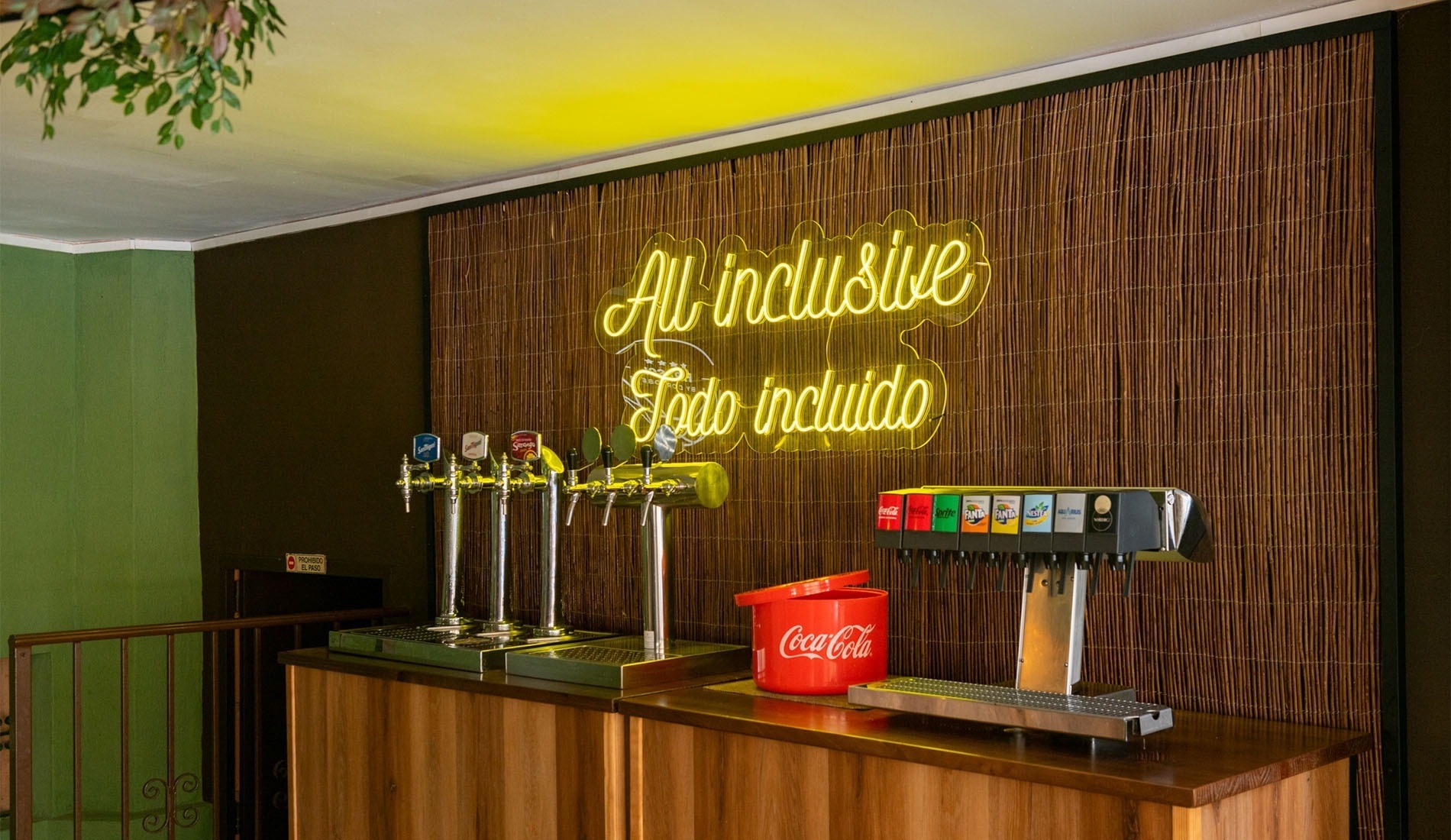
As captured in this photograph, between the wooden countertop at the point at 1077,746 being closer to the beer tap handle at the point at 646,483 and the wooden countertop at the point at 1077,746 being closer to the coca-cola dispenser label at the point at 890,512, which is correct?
the coca-cola dispenser label at the point at 890,512

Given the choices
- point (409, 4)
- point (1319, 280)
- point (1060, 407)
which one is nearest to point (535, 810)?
point (1060, 407)

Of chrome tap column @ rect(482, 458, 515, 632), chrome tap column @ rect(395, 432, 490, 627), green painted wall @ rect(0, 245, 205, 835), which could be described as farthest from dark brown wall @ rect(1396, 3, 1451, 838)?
green painted wall @ rect(0, 245, 205, 835)

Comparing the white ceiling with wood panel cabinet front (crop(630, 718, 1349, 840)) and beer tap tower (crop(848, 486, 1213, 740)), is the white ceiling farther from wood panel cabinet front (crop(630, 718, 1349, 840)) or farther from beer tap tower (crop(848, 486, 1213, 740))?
wood panel cabinet front (crop(630, 718, 1349, 840))

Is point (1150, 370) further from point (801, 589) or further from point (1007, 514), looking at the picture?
point (801, 589)

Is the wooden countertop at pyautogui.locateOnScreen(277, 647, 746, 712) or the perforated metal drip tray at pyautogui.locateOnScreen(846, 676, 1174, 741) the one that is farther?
the wooden countertop at pyautogui.locateOnScreen(277, 647, 746, 712)

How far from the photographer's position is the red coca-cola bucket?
332 centimetres

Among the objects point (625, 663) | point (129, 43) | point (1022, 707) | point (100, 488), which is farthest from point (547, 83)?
point (100, 488)

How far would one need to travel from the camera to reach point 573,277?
4.53 meters

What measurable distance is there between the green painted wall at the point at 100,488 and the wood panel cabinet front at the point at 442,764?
6.02 ft

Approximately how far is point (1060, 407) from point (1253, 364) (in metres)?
0.49

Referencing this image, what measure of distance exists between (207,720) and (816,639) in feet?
11.7

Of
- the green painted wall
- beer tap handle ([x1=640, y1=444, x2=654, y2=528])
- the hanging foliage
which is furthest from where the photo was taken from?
the green painted wall

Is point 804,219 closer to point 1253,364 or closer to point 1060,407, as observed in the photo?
point 1060,407

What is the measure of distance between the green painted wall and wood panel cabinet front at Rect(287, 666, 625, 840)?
72.3 inches
